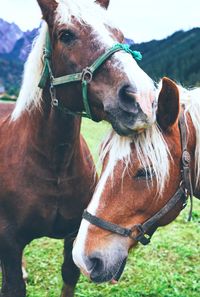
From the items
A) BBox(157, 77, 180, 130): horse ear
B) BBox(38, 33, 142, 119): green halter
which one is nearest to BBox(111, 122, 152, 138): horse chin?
BBox(157, 77, 180, 130): horse ear

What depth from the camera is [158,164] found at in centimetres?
252

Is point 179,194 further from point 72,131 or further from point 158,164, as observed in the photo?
point 72,131

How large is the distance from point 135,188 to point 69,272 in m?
1.81

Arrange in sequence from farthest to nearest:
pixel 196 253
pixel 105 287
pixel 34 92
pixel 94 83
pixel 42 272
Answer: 1. pixel 196 253
2. pixel 42 272
3. pixel 105 287
4. pixel 34 92
5. pixel 94 83

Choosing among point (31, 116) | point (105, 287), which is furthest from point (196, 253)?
point (31, 116)

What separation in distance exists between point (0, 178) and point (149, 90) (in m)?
1.54

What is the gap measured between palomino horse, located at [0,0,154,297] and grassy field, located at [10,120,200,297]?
2.88 ft

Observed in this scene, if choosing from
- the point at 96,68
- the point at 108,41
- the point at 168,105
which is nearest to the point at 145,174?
the point at 168,105

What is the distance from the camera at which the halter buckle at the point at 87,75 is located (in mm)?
2818

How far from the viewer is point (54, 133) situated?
3275mm

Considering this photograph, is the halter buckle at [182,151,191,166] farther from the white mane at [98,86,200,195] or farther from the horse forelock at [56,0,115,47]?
the horse forelock at [56,0,115,47]

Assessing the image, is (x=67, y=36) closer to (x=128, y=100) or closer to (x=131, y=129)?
(x=128, y=100)

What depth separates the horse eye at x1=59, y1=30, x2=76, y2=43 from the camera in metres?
2.91

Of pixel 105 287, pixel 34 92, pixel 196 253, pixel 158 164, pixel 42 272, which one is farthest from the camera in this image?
pixel 196 253
